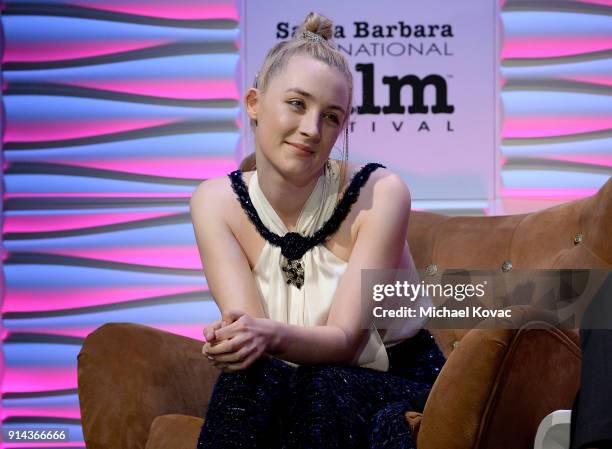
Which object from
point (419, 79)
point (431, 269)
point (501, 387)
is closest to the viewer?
point (501, 387)

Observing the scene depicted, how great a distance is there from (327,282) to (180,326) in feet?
5.69

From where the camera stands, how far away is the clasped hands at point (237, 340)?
62.9 inches

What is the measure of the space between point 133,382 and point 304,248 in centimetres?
57

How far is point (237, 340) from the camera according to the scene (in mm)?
1594

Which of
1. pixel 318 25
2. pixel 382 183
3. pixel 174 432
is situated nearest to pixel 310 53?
pixel 318 25

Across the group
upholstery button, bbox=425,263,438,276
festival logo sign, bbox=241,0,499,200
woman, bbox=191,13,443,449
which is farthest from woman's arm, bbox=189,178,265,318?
festival logo sign, bbox=241,0,499,200

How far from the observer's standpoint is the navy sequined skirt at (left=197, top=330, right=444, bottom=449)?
4.95 feet

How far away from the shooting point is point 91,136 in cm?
358

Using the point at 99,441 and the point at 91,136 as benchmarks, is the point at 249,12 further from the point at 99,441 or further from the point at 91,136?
the point at 99,441

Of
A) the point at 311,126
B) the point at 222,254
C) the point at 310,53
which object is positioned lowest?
the point at 222,254

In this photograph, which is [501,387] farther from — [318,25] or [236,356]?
[318,25]

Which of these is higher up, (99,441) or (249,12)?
(249,12)

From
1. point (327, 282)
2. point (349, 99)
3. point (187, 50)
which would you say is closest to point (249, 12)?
point (187, 50)

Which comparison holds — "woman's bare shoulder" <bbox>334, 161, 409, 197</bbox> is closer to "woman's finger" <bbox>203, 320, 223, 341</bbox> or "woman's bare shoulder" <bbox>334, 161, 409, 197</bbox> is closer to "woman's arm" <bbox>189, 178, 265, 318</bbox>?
"woman's arm" <bbox>189, 178, 265, 318</bbox>
